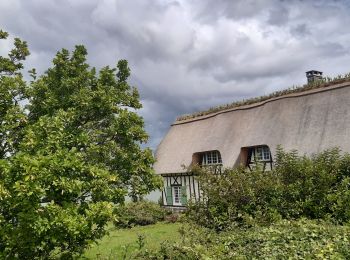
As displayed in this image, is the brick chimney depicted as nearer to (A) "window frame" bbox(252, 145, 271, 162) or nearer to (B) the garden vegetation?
(A) "window frame" bbox(252, 145, 271, 162)

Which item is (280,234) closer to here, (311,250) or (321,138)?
(311,250)

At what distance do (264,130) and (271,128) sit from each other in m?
0.52

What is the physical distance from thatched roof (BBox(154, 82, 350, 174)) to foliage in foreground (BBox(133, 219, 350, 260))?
1256cm

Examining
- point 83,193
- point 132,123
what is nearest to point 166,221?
point 132,123

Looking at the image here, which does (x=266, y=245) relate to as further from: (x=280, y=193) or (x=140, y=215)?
(x=140, y=215)

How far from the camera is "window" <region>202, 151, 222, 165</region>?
27.0m

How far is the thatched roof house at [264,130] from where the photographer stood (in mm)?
20766

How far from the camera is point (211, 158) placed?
27.5m

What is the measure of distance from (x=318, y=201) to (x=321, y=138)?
7406mm

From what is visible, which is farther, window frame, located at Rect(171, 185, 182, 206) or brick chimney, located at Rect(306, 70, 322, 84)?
window frame, located at Rect(171, 185, 182, 206)

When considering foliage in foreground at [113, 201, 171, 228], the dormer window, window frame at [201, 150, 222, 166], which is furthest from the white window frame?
the dormer window

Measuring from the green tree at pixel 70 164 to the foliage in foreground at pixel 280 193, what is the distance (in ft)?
8.47

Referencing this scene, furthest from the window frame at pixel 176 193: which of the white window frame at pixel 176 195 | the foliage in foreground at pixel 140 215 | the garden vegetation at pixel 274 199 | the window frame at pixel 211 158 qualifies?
the garden vegetation at pixel 274 199

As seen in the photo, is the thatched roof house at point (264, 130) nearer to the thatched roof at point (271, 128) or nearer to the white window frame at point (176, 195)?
the thatched roof at point (271, 128)
